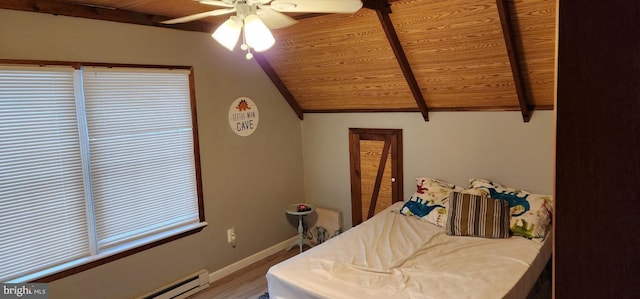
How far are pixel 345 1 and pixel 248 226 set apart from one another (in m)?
2.75

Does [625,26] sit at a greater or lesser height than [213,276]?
greater

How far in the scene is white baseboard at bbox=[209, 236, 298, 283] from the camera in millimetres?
3740

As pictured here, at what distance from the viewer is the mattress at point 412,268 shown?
2.26m

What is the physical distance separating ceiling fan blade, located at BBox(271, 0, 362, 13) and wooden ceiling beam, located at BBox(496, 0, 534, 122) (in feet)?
3.30

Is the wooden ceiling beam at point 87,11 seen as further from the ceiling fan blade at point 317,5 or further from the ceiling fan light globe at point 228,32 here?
the ceiling fan blade at point 317,5

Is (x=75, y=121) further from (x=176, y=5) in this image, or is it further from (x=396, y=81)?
(x=396, y=81)

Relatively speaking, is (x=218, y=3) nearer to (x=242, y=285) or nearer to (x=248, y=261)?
(x=242, y=285)

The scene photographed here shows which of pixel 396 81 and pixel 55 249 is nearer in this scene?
pixel 55 249

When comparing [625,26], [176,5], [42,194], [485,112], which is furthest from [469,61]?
[42,194]

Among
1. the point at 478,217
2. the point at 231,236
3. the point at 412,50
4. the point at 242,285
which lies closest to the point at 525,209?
the point at 478,217

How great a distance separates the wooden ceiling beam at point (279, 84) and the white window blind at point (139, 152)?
0.86 meters

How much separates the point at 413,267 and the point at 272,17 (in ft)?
5.71

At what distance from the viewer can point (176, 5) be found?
9.30 feet

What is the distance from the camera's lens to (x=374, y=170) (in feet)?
13.5
